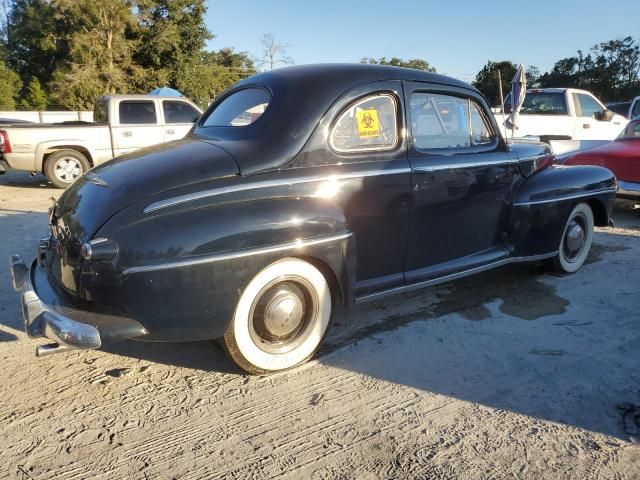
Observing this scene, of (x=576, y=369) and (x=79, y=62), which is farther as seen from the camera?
(x=79, y=62)

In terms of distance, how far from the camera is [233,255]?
2.53 meters

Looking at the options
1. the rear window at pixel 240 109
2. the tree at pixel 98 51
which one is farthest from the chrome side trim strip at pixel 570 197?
the tree at pixel 98 51

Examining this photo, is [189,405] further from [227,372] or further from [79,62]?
[79,62]

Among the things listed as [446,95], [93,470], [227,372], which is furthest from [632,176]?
[93,470]

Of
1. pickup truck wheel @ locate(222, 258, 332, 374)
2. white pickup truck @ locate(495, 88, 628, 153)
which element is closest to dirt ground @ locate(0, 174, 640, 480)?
pickup truck wheel @ locate(222, 258, 332, 374)

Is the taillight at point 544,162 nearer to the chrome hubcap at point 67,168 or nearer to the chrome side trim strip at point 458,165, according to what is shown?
the chrome side trim strip at point 458,165

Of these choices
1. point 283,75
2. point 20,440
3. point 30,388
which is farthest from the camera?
point 283,75

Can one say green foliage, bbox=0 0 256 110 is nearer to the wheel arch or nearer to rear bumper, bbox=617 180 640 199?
the wheel arch

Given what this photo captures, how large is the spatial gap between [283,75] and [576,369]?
267cm

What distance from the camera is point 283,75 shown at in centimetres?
336

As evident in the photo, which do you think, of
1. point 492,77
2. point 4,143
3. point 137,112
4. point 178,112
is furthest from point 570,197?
point 492,77

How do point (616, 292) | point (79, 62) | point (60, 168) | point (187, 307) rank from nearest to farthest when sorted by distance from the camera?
1. point (187, 307)
2. point (616, 292)
3. point (60, 168)
4. point (79, 62)

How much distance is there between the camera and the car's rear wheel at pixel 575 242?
4.60 m

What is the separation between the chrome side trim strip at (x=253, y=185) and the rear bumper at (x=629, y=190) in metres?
5.15
